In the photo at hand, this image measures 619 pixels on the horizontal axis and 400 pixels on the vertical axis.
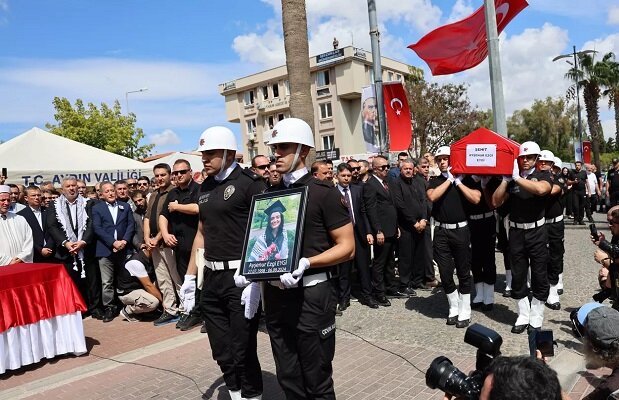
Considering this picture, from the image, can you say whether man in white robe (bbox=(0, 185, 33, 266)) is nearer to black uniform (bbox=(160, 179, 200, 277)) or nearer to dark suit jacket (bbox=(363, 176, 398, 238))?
black uniform (bbox=(160, 179, 200, 277))

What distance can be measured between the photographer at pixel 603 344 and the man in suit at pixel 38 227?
747 cm

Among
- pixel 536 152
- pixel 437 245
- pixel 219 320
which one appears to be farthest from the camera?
pixel 437 245

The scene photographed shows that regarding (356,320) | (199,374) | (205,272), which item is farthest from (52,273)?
(356,320)

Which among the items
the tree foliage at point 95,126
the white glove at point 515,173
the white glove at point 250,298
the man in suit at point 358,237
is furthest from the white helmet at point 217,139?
the tree foliage at point 95,126

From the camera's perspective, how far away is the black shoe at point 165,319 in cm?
762

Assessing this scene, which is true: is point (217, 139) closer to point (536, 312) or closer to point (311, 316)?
point (311, 316)

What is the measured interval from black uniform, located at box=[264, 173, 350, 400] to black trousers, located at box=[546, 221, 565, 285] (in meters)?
4.69

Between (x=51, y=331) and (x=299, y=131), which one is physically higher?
(x=299, y=131)

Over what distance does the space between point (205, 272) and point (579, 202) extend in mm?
15818

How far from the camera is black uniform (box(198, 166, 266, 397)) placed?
13.0ft

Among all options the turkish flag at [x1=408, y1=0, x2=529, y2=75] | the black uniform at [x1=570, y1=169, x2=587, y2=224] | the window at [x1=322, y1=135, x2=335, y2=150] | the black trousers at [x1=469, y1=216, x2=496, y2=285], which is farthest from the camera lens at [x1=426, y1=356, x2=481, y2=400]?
the window at [x1=322, y1=135, x2=335, y2=150]

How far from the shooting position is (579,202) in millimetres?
16703

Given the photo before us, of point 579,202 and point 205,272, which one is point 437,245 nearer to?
point 205,272

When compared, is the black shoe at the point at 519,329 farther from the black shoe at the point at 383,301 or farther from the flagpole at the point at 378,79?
the flagpole at the point at 378,79
